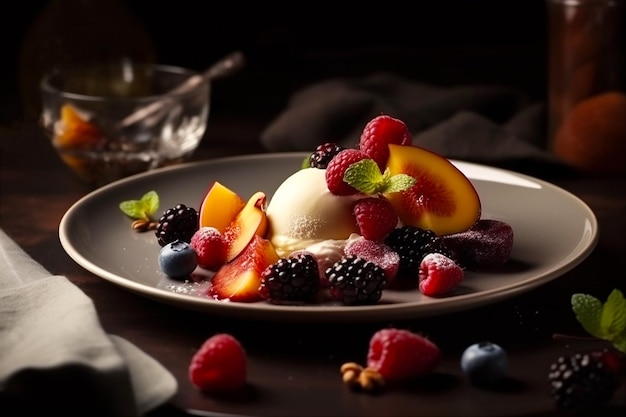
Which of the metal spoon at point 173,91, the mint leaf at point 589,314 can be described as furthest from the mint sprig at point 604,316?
the metal spoon at point 173,91

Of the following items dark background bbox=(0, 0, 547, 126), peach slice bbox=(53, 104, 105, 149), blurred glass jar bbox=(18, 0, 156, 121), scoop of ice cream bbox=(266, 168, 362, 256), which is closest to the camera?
scoop of ice cream bbox=(266, 168, 362, 256)

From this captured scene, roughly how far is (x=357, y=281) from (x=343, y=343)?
0.30 ft

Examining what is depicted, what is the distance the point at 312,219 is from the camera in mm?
1945

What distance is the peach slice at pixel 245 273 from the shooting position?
172 cm

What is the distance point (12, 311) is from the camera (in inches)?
67.4

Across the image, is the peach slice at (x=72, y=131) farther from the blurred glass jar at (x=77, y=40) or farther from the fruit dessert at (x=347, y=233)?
the fruit dessert at (x=347, y=233)

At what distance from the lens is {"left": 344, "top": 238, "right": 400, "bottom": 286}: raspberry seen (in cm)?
176

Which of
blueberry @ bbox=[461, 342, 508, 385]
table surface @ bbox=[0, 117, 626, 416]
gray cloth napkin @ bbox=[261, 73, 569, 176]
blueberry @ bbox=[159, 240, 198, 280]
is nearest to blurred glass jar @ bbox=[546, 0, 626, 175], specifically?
gray cloth napkin @ bbox=[261, 73, 569, 176]

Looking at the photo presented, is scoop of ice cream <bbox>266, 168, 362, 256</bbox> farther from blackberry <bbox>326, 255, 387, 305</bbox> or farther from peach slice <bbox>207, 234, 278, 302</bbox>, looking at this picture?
blackberry <bbox>326, 255, 387, 305</bbox>

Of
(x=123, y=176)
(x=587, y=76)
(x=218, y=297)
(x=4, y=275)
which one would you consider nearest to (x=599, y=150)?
(x=587, y=76)

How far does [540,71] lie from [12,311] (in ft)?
7.36

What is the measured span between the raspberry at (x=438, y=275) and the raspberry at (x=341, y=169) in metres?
0.23

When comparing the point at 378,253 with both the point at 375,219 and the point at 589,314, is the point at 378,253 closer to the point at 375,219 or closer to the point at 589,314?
the point at 375,219

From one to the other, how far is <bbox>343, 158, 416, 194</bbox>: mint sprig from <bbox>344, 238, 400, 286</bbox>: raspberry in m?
0.08
